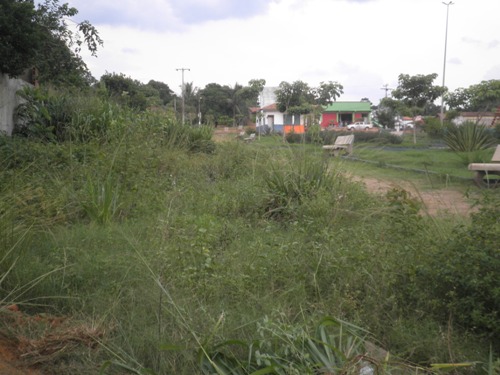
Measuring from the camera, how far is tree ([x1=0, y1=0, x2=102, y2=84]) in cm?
873

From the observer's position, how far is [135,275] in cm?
377

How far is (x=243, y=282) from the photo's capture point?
3.70 meters

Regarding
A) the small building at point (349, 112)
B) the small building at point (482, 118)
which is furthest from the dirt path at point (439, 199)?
the small building at point (349, 112)

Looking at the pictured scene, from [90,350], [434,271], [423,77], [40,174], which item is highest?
[423,77]

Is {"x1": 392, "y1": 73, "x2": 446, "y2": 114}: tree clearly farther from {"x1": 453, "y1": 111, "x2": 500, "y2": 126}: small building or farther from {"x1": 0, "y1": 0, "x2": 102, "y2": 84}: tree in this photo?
{"x1": 0, "y1": 0, "x2": 102, "y2": 84}: tree

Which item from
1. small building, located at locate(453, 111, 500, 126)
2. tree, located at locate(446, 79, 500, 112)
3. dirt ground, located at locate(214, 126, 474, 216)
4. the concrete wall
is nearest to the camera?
dirt ground, located at locate(214, 126, 474, 216)

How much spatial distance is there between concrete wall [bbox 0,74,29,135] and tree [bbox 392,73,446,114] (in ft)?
72.3

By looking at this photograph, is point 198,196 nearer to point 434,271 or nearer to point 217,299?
point 217,299

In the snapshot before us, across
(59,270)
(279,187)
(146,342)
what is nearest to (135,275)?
(59,270)

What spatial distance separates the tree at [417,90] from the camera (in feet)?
92.7

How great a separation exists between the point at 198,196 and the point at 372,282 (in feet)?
11.9

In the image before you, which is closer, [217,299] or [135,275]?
[217,299]

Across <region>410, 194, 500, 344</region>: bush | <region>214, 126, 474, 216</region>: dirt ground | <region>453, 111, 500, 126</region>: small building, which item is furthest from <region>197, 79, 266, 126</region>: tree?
<region>410, 194, 500, 344</region>: bush

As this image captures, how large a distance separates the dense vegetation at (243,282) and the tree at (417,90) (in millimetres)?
23880
